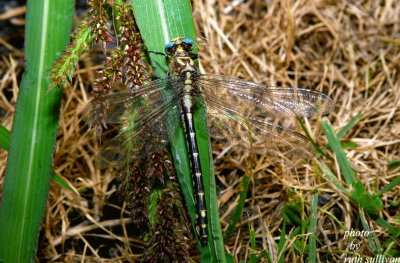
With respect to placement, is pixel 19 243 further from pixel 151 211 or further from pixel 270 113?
pixel 270 113

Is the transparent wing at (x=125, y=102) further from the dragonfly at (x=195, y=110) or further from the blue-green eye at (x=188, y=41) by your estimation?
the blue-green eye at (x=188, y=41)

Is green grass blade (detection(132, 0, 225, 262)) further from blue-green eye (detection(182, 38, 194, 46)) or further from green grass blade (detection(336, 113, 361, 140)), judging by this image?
green grass blade (detection(336, 113, 361, 140))

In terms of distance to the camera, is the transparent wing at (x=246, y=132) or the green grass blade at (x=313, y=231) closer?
the green grass blade at (x=313, y=231)

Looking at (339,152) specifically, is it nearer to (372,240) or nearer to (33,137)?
(372,240)

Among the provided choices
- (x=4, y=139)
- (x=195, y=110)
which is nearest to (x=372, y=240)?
(x=195, y=110)

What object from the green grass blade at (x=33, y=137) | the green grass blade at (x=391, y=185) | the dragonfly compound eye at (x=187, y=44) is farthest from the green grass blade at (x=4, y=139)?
the green grass blade at (x=391, y=185)

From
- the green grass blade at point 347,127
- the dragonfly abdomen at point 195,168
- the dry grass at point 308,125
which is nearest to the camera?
the dragonfly abdomen at point 195,168
